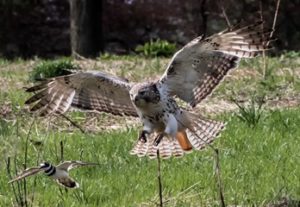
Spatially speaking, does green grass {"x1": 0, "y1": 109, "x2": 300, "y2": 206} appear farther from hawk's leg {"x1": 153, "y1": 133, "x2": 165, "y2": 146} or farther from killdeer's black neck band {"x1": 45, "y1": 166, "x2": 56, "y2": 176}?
hawk's leg {"x1": 153, "y1": 133, "x2": 165, "y2": 146}

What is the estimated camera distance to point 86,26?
58.6 feet

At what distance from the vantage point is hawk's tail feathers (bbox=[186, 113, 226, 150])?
571 centimetres

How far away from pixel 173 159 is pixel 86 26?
11344mm

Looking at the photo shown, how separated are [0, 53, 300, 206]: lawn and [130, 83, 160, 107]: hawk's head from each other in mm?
508

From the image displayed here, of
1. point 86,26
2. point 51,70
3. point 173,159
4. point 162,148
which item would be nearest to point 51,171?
point 162,148

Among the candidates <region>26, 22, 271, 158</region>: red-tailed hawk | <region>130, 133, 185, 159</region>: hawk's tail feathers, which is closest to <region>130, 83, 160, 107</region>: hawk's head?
<region>26, 22, 271, 158</region>: red-tailed hawk

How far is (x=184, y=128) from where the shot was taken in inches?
221

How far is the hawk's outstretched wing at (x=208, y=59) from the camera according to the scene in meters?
5.38

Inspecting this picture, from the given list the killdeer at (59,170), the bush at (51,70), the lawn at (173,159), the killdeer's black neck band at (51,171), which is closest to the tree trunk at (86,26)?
the bush at (51,70)

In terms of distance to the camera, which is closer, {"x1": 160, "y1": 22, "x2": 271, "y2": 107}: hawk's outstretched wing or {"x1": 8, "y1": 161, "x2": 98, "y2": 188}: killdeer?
{"x1": 8, "y1": 161, "x2": 98, "y2": 188}: killdeer

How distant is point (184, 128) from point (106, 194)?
633mm

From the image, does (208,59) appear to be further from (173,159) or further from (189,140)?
(173,159)

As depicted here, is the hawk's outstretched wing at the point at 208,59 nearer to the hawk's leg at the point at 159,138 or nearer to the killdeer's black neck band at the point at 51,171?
the hawk's leg at the point at 159,138

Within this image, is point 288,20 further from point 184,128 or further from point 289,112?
point 184,128
